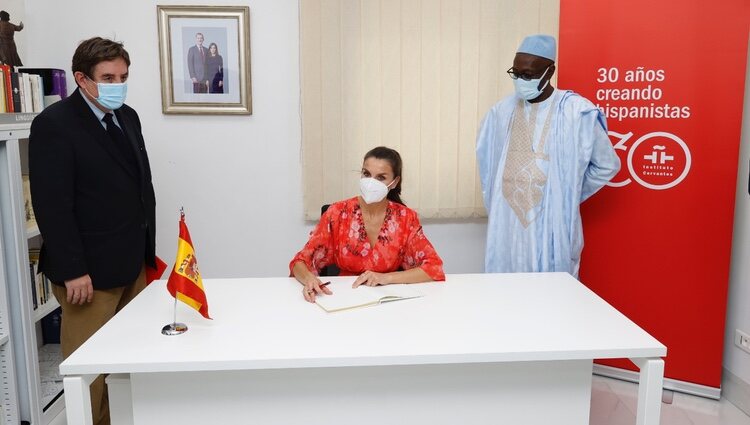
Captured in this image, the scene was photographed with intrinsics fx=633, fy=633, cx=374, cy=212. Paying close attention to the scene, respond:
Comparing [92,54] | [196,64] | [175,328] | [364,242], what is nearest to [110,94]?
[92,54]

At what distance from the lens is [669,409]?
2830 millimetres

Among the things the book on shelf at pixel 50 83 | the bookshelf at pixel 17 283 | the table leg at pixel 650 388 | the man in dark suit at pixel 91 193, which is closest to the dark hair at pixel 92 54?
the man in dark suit at pixel 91 193

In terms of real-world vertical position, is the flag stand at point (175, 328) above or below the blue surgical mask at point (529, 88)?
below

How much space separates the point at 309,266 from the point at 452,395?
81cm

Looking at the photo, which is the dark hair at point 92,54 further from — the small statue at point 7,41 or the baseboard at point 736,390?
the baseboard at point 736,390

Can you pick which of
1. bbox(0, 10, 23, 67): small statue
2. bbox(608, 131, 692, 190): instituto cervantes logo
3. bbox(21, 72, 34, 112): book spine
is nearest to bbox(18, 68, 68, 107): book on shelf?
bbox(0, 10, 23, 67): small statue

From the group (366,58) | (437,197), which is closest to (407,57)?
(366,58)

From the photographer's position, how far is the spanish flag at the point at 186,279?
67.7 inches

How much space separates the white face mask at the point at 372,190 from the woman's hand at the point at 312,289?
1.18 feet

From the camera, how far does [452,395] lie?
174cm

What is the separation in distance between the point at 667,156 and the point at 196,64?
235 centimetres

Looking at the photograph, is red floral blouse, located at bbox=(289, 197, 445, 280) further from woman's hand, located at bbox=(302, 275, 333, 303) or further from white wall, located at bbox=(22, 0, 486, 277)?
white wall, located at bbox=(22, 0, 486, 277)

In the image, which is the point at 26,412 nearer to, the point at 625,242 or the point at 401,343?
the point at 401,343

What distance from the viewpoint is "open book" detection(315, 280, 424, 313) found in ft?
6.42
